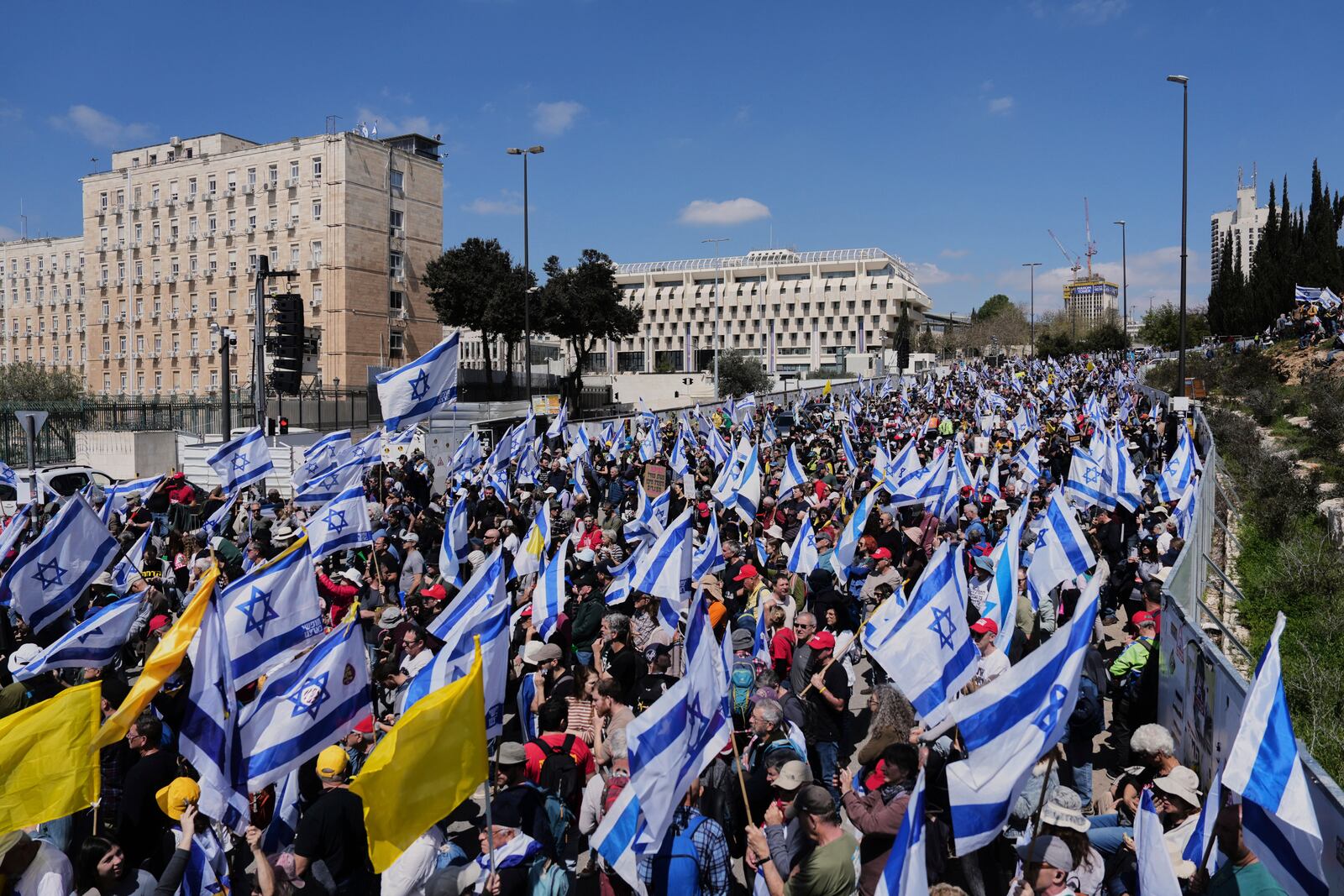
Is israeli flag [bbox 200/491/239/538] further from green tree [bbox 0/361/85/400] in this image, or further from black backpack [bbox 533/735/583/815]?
green tree [bbox 0/361/85/400]

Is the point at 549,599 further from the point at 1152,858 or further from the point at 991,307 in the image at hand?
the point at 991,307

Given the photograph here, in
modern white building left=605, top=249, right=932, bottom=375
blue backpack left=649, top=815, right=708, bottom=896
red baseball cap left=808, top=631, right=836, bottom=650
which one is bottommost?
blue backpack left=649, top=815, right=708, bottom=896

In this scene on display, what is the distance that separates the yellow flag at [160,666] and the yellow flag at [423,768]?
165 cm

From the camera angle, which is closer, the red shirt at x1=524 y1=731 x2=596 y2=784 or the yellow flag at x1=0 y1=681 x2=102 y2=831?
the yellow flag at x1=0 y1=681 x2=102 y2=831

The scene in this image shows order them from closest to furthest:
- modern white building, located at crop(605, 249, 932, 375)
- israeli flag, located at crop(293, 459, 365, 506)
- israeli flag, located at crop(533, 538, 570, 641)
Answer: israeli flag, located at crop(533, 538, 570, 641) < israeli flag, located at crop(293, 459, 365, 506) < modern white building, located at crop(605, 249, 932, 375)

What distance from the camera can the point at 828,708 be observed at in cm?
715

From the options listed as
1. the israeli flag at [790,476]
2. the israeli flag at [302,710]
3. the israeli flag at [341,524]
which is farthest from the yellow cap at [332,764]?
the israeli flag at [790,476]

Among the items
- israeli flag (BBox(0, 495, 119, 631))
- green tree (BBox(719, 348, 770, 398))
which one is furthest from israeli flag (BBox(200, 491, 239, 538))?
green tree (BBox(719, 348, 770, 398))

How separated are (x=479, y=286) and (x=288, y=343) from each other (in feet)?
112

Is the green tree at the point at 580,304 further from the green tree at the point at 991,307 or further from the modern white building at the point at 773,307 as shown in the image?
the green tree at the point at 991,307

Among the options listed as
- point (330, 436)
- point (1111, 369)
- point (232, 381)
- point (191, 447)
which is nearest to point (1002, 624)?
point (330, 436)

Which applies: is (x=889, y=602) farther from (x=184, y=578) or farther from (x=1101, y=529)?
(x=184, y=578)

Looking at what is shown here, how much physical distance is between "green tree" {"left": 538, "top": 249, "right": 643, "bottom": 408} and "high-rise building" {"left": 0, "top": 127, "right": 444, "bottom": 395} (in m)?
12.0

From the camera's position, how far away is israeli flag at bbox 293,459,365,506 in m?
15.3
